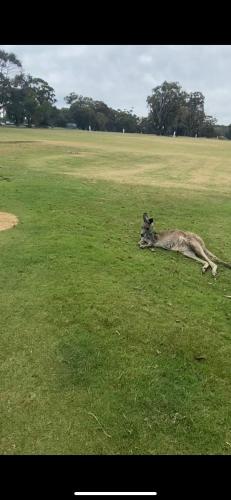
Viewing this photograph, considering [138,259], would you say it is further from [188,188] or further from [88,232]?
[188,188]

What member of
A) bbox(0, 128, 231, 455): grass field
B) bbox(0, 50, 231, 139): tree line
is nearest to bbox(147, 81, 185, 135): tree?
bbox(0, 50, 231, 139): tree line

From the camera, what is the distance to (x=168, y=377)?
5.07 meters

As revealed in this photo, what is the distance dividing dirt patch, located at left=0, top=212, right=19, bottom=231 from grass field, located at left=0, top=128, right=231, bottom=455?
0.22 meters

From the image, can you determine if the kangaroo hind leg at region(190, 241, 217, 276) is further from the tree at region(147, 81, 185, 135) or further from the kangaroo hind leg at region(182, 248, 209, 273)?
the tree at region(147, 81, 185, 135)

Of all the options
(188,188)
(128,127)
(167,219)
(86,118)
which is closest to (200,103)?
(128,127)

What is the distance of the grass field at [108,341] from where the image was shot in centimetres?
425

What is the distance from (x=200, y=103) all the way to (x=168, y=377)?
345 feet

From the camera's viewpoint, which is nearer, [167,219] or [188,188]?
[167,219]

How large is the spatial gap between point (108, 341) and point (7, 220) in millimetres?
6096

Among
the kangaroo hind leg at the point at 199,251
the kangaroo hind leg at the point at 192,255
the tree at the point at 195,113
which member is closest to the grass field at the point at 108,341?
the kangaroo hind leg at the point at 192,255

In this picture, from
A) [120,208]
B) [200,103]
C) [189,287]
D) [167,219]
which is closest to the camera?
[189,287]

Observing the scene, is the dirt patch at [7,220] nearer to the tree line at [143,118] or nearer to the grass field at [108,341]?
the grass field at [108,341]

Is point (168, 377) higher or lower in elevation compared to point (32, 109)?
lower
